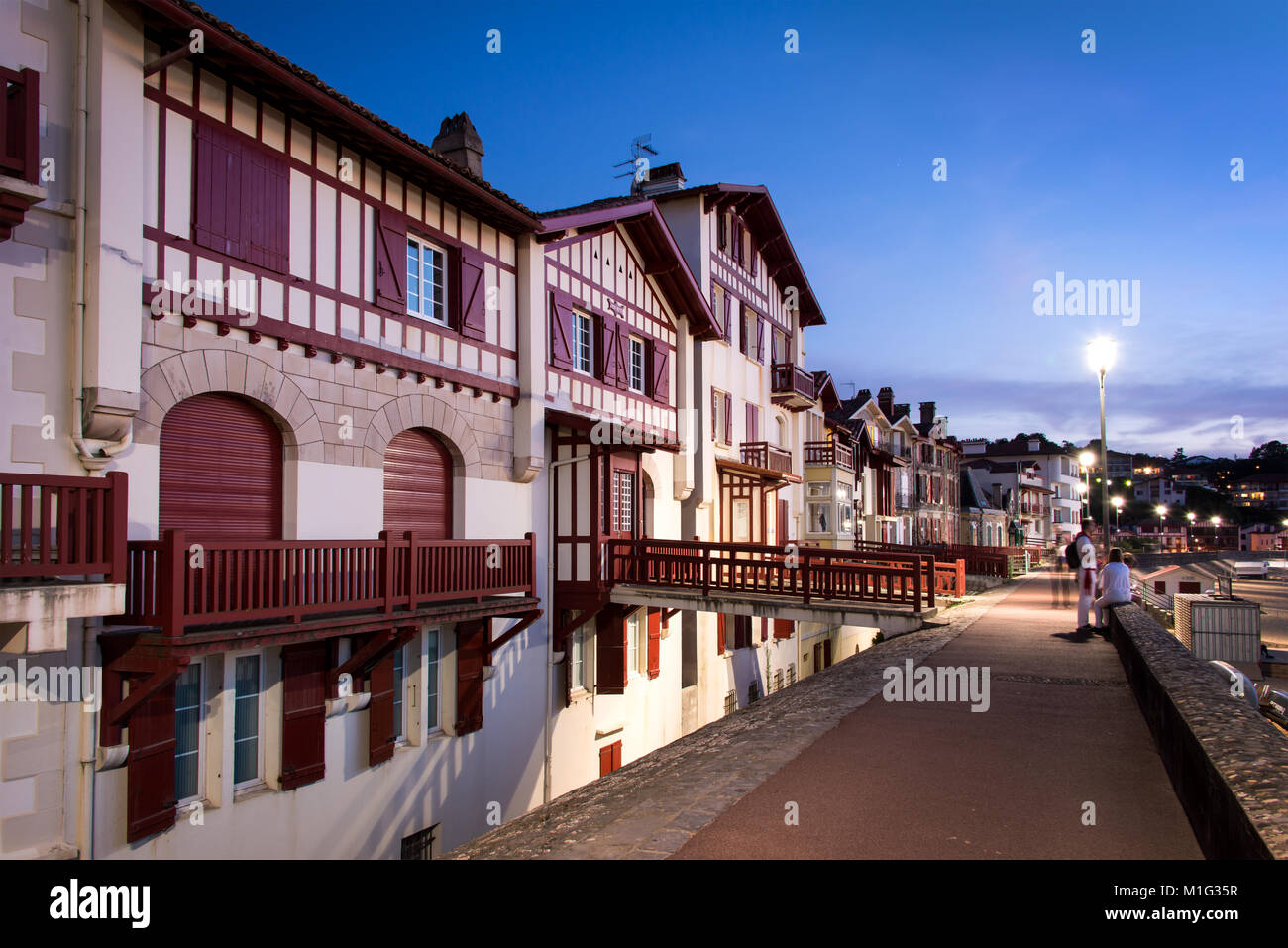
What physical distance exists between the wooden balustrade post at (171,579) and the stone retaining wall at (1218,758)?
25.6 ft

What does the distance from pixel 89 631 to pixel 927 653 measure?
11.5 meters

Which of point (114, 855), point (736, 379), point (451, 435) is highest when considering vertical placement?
point (736, 379)

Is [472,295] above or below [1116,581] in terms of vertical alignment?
above

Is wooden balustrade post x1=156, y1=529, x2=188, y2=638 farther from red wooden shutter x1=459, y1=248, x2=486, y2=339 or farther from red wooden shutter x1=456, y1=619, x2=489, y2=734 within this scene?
red wooden shutter x1=459, y1=248, x2=486, y2=339

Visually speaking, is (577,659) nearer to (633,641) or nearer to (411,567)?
(633,641)

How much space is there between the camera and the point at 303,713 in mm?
9602

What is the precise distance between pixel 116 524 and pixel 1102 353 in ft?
57.0

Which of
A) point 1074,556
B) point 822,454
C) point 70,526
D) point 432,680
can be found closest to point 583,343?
point 432,680

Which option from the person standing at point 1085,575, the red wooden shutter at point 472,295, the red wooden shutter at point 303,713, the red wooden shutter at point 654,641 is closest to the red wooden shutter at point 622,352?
the red wooden shutter at point 472,295
